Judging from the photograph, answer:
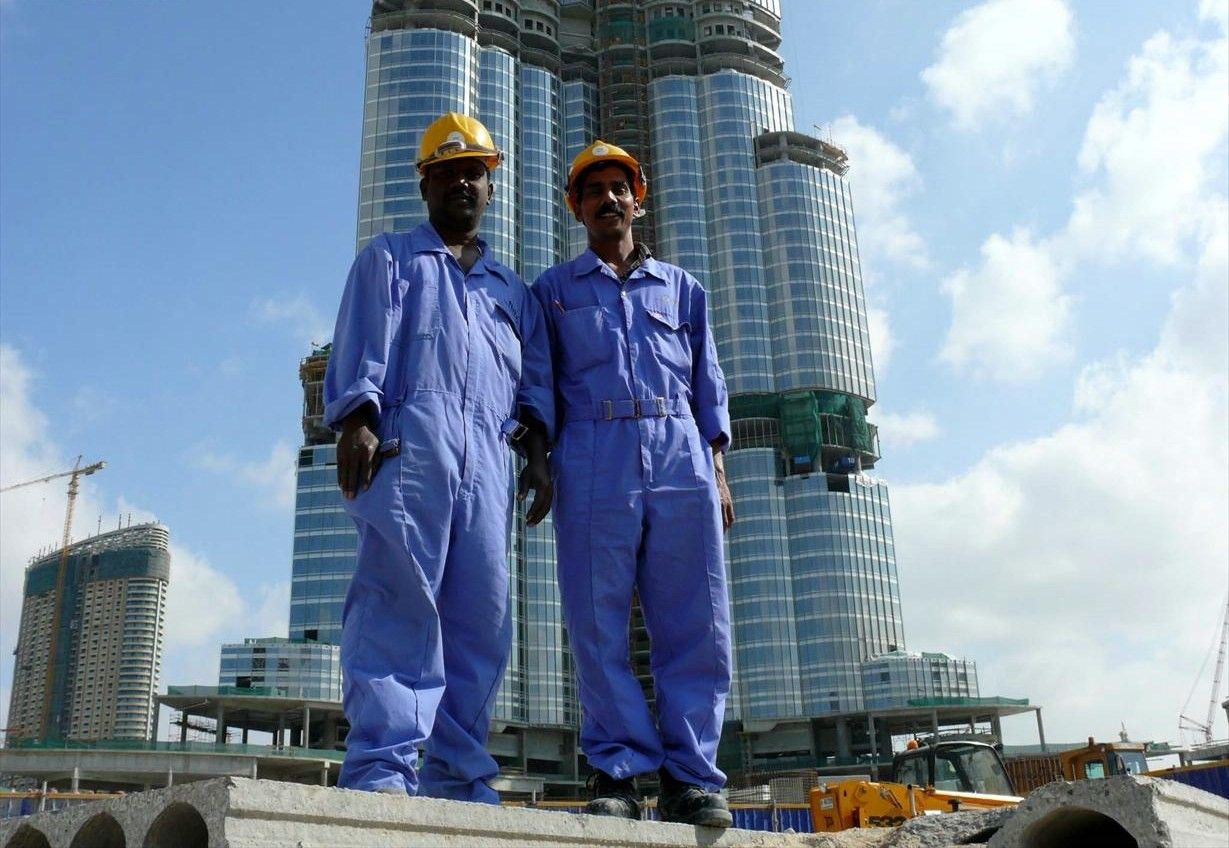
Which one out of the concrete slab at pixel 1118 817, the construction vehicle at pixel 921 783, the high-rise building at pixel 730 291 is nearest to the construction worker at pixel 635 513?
the concrete slab at pixel 1118 817

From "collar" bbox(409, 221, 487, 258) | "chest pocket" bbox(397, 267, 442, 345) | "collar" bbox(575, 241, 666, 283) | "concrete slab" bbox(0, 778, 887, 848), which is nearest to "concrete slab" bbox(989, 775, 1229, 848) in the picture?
"concrete slab" bbox(0, 778, 887, 848)

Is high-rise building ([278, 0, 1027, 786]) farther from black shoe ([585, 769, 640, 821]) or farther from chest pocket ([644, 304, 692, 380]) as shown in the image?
black shoe ([585, 769, 640, 821])

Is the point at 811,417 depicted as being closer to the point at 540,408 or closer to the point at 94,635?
the point at 540,408

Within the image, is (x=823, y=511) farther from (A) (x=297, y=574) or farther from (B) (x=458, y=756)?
(B) (x=458, y=756)

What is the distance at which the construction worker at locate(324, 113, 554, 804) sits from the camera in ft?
11.9

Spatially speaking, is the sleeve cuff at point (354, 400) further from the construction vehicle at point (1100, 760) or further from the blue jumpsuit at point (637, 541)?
the construction vehicle at point (1100, 760)

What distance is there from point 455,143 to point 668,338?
1097 mm

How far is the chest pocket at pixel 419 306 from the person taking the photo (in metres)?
4.10

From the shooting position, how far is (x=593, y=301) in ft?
15.3

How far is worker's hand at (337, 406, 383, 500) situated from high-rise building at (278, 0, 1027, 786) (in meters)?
57.9

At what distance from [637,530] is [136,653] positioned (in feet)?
414

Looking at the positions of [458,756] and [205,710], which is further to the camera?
[205,710]

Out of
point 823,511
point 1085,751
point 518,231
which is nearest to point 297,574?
point 518,231

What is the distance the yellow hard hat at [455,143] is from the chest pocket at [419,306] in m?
0.54
